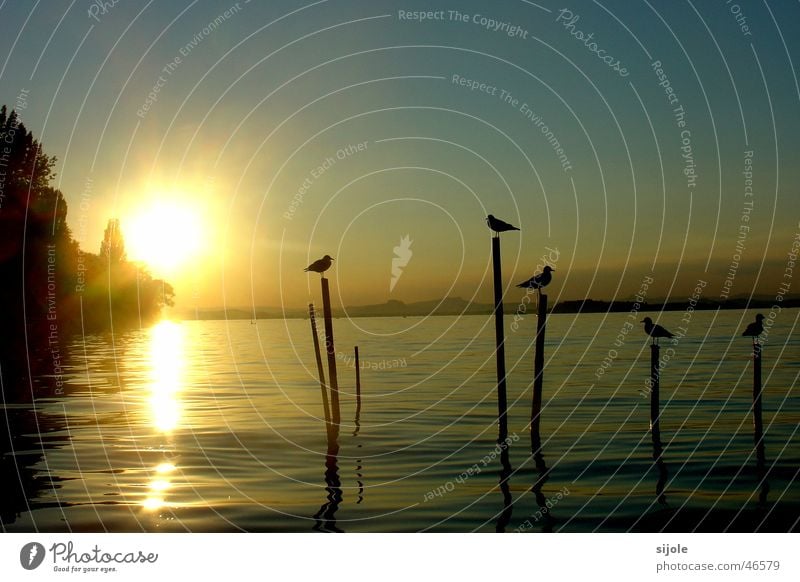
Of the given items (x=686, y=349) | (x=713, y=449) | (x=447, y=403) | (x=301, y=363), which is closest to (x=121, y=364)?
(x=301, y=363)

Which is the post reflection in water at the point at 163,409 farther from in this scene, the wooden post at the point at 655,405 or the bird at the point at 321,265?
the wooden post at the point at 655,405

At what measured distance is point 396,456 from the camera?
28.9 m

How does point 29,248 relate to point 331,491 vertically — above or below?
above

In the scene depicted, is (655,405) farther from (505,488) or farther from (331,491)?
(331,491)

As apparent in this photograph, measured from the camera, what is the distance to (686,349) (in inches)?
2982

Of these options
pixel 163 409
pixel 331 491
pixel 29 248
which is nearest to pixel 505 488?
pixel 331 491

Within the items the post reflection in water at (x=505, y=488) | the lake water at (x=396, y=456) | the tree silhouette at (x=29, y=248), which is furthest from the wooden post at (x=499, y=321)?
the tree silhouette at (x=29, y=248)
